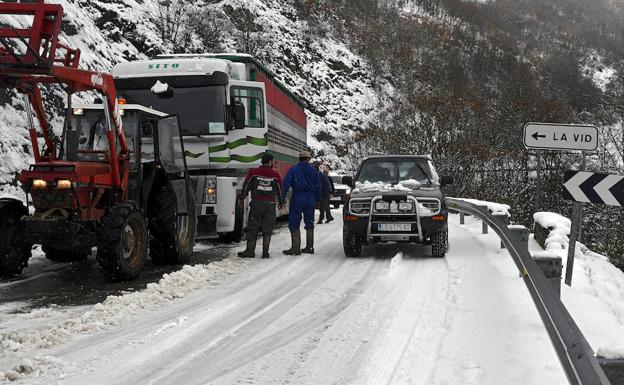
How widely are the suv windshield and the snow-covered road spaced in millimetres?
2756

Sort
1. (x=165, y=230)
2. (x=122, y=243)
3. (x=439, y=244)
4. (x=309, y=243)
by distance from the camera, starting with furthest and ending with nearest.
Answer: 1. (x=309, y=243)
2. (x=439, y=244)
3. (x=165, y=230)
4. (x=122, y=243)

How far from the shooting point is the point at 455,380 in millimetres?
3934

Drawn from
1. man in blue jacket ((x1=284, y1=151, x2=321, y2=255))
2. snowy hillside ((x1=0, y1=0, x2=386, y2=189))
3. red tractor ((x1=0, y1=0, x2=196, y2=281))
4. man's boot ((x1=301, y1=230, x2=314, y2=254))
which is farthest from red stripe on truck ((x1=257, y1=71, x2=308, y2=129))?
snowy hillside ((x1=0, y1=0, x2=386, y2=189))

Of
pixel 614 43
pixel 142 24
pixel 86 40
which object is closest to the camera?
pixel 86 40

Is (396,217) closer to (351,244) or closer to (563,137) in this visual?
(351,244)

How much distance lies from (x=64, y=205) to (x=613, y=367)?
622 cm

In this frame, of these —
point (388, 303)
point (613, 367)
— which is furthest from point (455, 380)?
point (388, 303)

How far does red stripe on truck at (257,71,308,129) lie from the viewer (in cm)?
1352

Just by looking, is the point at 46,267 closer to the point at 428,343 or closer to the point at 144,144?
the point at 144,144

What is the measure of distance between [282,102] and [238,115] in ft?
15.9

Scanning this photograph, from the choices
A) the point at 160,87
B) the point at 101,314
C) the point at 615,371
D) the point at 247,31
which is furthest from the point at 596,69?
the point at 615,371

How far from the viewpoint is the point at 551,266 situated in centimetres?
497

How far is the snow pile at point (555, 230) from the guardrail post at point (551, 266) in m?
3.78

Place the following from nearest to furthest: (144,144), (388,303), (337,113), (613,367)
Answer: (613,367) → (388,303) → (144,144) → (337,113)
